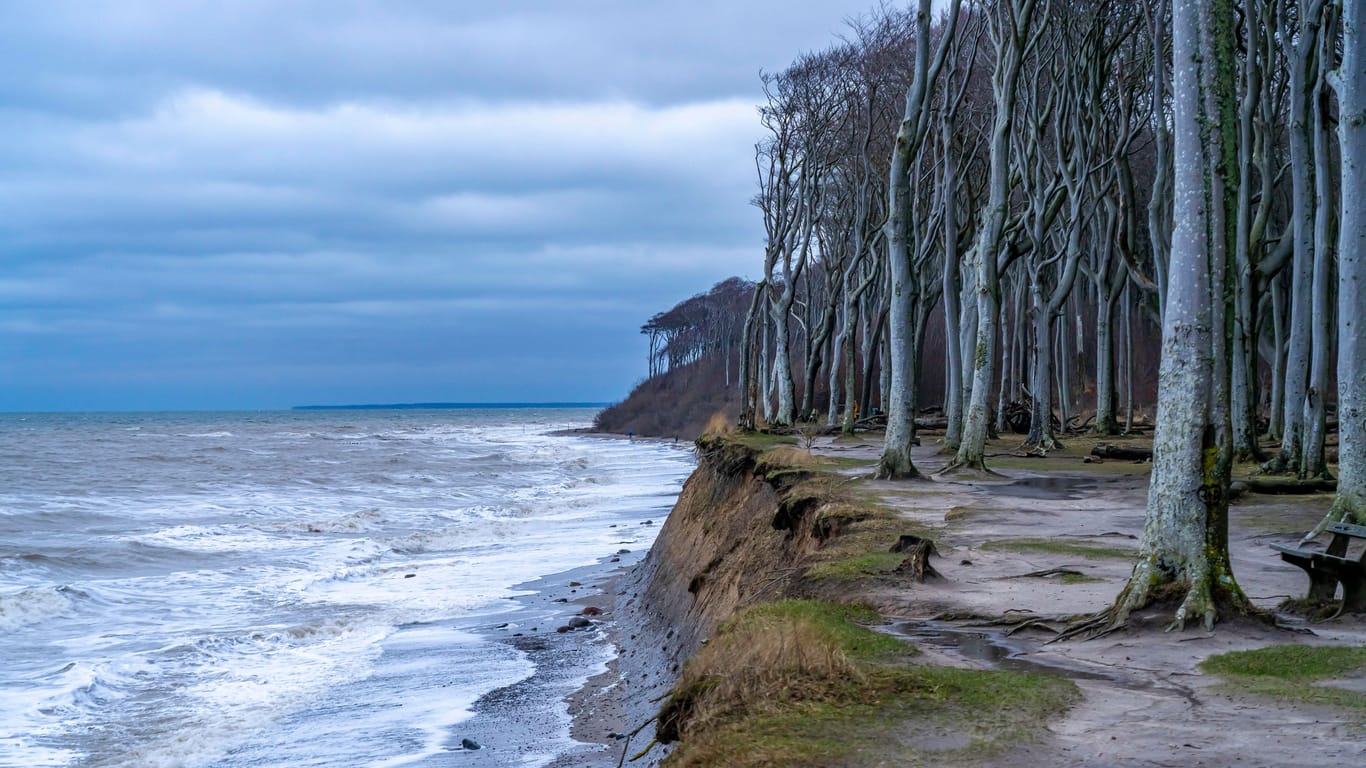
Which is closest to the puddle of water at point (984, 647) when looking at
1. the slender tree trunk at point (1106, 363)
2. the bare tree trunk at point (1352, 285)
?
the bare tree trunk at point (1352, 285)

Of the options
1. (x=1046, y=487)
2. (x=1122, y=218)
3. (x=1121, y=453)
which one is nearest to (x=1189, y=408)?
(x=1122, y=218)

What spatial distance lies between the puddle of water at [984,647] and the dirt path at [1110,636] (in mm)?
12

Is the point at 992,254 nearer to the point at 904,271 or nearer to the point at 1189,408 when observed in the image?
the point at 904,271

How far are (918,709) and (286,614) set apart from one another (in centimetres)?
1230

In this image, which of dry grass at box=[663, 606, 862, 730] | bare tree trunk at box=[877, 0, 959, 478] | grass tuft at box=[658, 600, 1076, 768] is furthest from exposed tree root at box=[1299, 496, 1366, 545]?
bare tree trunk at box=[877, 0, 959, 478]

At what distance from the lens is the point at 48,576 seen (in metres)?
19.6

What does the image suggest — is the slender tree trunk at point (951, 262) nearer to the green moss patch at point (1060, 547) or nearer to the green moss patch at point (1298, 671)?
the green moss patch at point (1060, 547)

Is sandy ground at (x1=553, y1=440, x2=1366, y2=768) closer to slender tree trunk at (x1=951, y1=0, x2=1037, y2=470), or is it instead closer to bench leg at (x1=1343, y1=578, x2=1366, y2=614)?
bench leg at (x1=1343, y1=578, x2=1366, y2=614)

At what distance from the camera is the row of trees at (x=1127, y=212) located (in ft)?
23.6

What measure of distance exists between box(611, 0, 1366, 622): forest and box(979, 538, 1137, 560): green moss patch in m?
1.70

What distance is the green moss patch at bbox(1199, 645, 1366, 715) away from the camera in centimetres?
586

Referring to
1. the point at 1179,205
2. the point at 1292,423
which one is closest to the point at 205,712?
the point at 1179,205

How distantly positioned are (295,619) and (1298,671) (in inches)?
499

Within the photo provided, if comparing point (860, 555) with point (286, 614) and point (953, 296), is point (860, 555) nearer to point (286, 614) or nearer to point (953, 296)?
point (286, 614)
